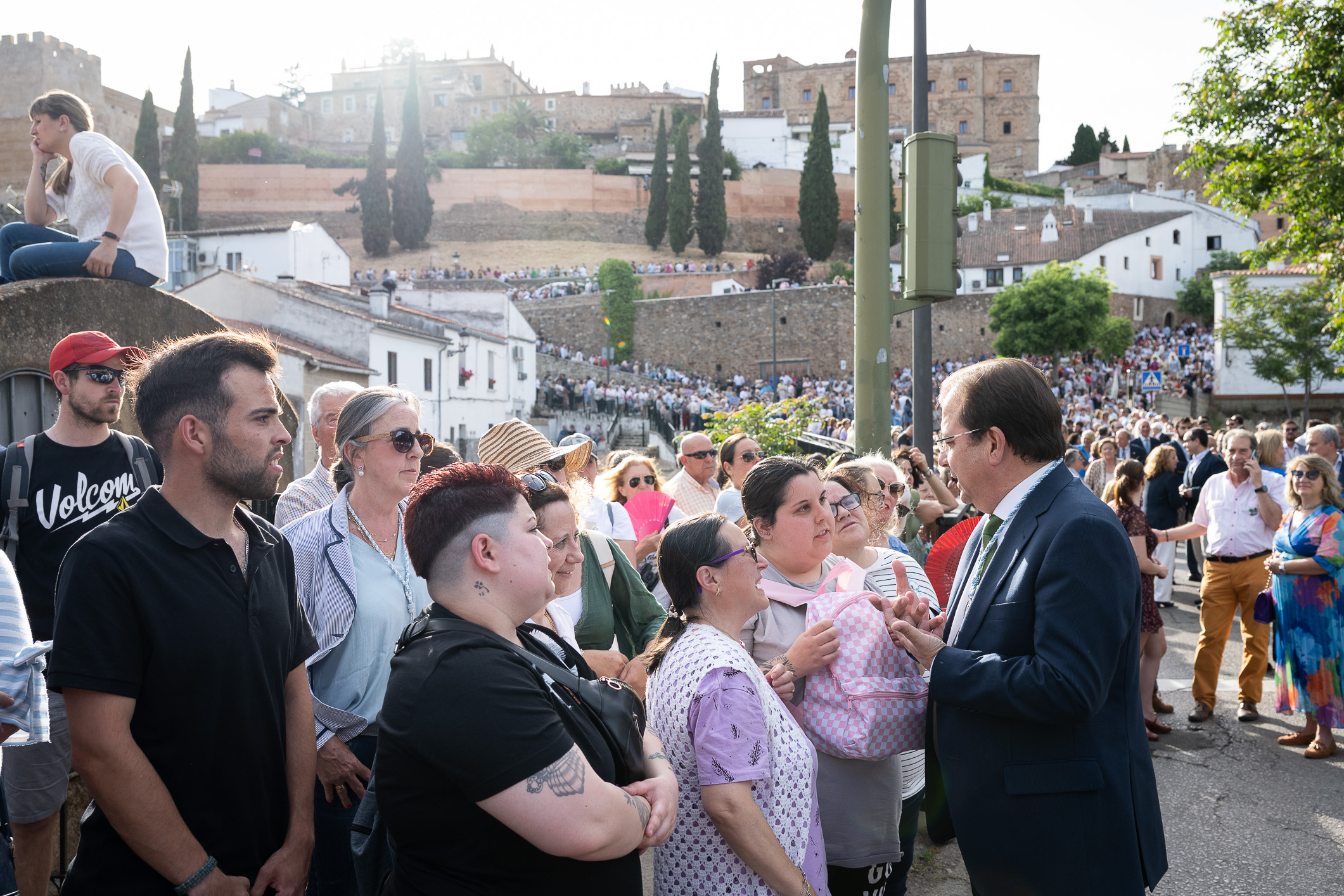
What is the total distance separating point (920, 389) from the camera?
651 cm

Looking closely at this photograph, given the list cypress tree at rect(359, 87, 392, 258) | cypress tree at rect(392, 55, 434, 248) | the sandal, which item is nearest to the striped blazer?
the sandal

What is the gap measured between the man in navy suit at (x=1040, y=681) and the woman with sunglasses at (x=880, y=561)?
51cm

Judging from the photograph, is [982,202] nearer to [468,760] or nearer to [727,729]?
[727,729]

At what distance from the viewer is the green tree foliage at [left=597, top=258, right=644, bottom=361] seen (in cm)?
5588

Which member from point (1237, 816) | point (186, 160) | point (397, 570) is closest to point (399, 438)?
point (397, 570)

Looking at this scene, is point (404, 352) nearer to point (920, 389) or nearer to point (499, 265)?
point (920, 389)

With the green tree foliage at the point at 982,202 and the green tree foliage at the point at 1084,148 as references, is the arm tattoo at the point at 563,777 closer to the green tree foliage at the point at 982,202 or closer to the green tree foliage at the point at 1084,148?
the green tree foliage at the point at 982,202

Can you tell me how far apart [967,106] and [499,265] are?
48.5m

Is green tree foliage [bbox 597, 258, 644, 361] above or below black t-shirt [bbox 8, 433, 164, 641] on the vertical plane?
above

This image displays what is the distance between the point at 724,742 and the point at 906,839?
1.25 m

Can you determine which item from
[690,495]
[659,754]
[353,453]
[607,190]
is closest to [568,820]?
[659,754]

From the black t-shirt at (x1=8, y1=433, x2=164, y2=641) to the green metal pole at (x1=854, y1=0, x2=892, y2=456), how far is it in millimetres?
3242

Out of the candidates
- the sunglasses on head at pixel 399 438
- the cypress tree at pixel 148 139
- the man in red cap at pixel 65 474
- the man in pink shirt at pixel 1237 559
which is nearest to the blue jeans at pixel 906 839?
the sunglasses on head at pixel 399 438

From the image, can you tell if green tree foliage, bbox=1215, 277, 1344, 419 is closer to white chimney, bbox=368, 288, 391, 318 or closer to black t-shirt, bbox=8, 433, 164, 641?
white chimney, bbox=368, 288, 391, 318
